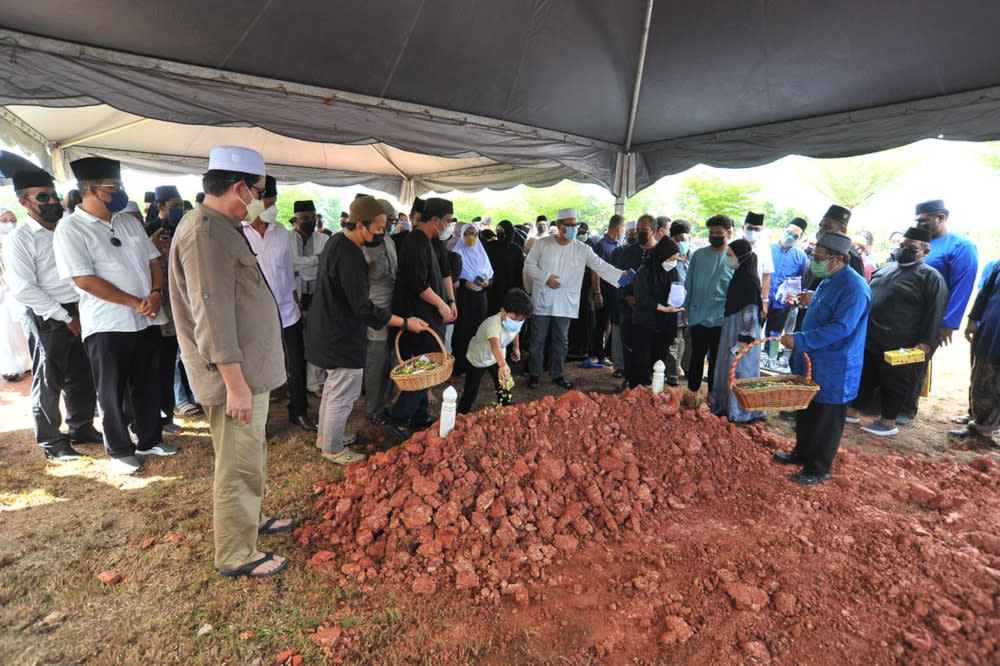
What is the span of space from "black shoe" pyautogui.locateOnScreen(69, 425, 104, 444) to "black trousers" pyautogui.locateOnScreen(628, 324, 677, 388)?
462cm

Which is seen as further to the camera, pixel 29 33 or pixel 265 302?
pixel 29 33

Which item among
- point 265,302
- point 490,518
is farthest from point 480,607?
point 265,302

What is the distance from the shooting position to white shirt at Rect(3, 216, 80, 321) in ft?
9.96

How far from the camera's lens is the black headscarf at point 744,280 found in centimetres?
388

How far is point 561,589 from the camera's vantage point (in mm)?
2252

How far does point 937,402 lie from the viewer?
5215 mm

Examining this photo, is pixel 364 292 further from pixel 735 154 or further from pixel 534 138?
Result: pixel 735 154

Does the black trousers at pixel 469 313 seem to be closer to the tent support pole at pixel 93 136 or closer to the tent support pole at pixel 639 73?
the tent support pole at pixel 639 73

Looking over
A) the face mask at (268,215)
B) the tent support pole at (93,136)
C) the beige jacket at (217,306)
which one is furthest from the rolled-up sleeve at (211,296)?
the tent support pole at (93,136)

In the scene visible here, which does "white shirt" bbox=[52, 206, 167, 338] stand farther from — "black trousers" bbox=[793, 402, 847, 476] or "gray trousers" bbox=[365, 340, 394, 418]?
"black trousers" bbox=[793, 402, 847, 476]

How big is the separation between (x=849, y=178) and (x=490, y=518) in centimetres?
2814

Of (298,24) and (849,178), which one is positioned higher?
(849,178)

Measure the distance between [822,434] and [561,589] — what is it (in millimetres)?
2141

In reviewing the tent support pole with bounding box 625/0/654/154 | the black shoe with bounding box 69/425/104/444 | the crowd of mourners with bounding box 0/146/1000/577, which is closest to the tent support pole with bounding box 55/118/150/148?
the crowd of mourners with bounding box 0/146/1000/577
